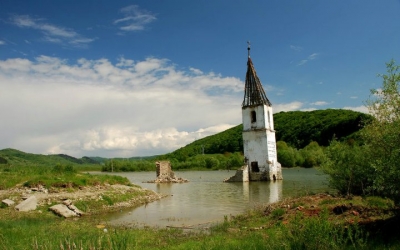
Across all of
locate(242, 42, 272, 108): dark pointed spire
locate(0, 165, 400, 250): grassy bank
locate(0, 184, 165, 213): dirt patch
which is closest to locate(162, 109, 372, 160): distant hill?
locate(242, 42, 272, 108): dark pointed spire

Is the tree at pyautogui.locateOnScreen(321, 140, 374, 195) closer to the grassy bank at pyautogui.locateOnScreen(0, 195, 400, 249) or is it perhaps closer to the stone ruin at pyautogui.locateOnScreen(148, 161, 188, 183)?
the grassy bank at pyautogui.locateOnScreen(0, 195, 400, 249)

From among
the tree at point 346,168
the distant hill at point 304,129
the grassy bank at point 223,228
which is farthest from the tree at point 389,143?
the distant hill at point 304,129

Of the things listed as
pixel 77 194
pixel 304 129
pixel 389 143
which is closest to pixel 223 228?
pixel 389 143

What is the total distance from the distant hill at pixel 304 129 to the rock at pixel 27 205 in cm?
10695

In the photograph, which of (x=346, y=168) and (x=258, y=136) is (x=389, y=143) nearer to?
(x=346, y=168)

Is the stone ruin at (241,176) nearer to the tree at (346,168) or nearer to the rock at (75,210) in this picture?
the tree at (346,168)

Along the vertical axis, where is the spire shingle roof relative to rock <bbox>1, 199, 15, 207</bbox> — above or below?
above

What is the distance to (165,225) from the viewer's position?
51.7 ft

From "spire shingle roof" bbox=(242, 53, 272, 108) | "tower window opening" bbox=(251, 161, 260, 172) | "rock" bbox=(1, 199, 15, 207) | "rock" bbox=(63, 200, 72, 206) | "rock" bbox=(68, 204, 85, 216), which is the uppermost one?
"spire shingle roof" bbox=(242, 53, 272, 108)

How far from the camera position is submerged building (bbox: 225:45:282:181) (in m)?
45.9

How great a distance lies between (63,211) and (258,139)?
31697 mm

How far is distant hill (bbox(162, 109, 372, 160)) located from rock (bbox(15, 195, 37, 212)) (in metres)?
107

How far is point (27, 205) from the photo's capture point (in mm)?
18844

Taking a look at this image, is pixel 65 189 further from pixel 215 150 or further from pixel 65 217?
pixel 215 150
